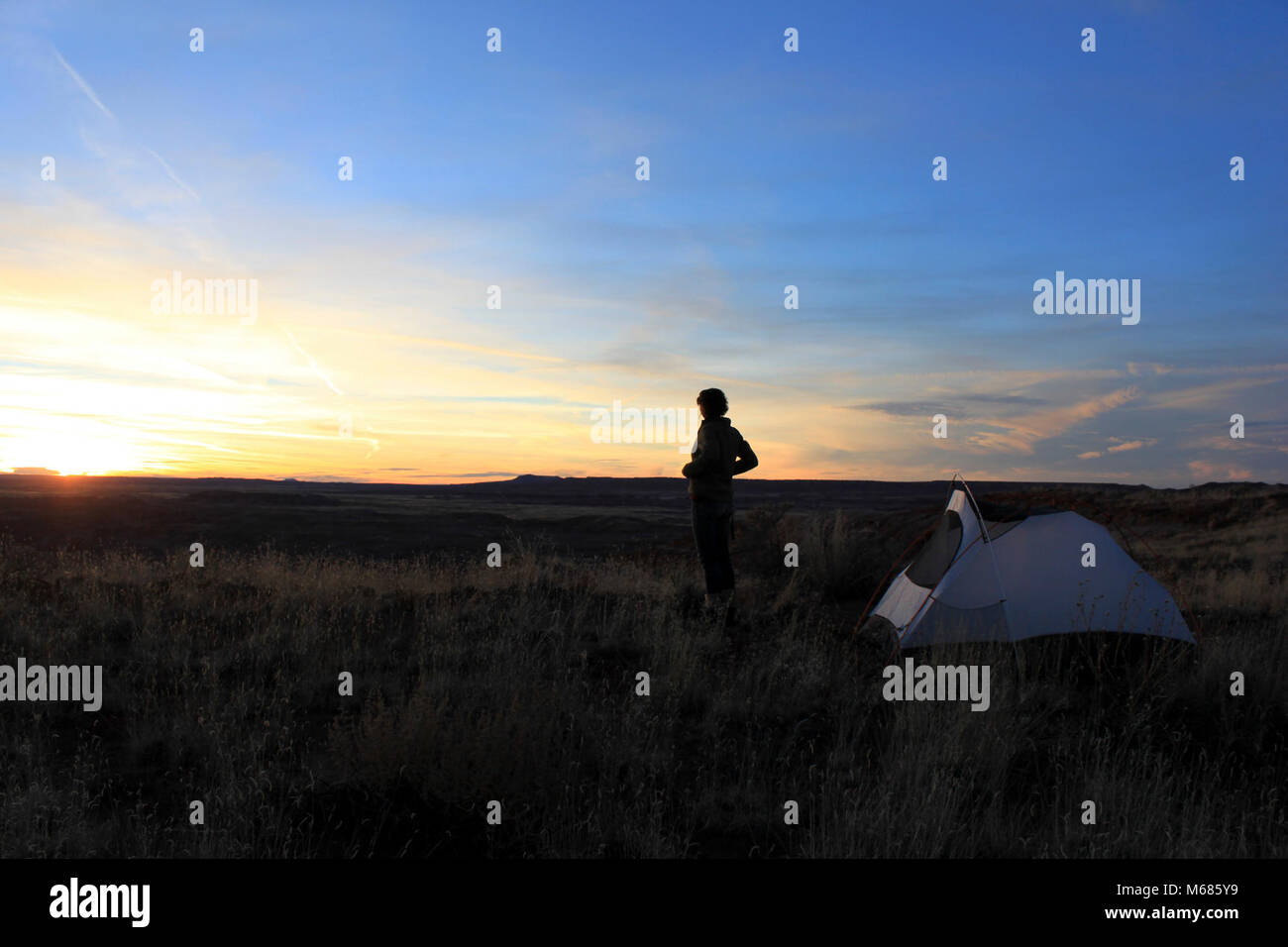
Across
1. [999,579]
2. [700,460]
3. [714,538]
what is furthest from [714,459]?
[999,579]

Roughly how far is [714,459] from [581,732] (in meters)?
3.64

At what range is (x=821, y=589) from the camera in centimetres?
1180

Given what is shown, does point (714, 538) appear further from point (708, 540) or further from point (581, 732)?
point (581, 732)

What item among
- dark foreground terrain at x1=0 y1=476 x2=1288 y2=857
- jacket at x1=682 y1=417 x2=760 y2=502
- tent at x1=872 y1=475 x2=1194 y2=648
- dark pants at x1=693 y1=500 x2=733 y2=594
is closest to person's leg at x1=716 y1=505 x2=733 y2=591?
dark pants at x1=693 y1=500 x2=733 y2=594

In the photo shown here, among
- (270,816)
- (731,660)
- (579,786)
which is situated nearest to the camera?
(270,816)

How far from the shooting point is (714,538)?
8305 millimetres

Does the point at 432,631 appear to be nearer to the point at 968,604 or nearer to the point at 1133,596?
the point at 968,604

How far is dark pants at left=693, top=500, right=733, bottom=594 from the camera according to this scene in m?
8.27

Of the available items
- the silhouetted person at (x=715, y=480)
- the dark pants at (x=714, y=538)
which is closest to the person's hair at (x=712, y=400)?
the silhouetted person at (x=715, y=480)

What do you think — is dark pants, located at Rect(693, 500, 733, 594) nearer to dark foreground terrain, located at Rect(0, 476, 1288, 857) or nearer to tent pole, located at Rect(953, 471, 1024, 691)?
dark foreground terrain, located at Rect(0, 476, 1288, 857)

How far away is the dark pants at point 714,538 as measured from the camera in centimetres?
827

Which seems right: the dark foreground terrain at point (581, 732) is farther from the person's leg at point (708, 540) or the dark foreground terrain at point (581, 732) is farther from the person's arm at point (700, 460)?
the person's arm at point (700, 460)

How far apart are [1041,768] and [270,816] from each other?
4.66 metres
